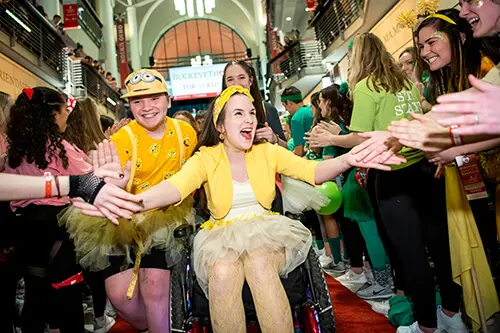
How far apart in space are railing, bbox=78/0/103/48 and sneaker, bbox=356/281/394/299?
1679 cm

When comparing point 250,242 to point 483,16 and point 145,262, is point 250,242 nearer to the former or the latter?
point 145,262

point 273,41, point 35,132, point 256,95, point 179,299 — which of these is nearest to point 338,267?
point 256,95

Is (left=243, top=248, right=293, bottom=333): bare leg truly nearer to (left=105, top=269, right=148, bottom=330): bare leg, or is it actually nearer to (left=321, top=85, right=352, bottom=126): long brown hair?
(left=105, top=269, right=148, bottom=330): bare leg

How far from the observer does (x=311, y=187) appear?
245 centimetres

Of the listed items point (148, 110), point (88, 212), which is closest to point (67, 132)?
point (148, 110)

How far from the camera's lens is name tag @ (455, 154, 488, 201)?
82.7 inches

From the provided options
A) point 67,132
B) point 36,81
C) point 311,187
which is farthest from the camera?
point 36,81

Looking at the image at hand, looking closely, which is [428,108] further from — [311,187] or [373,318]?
[373,318]

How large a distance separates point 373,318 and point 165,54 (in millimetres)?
31027

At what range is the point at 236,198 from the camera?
2.31 m

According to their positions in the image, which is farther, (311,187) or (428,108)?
(428,108)

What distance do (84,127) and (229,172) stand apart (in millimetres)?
1658

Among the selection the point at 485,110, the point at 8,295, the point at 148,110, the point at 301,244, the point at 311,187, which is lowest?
the point at 8,295

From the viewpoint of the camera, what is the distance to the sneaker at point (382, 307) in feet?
10.1
